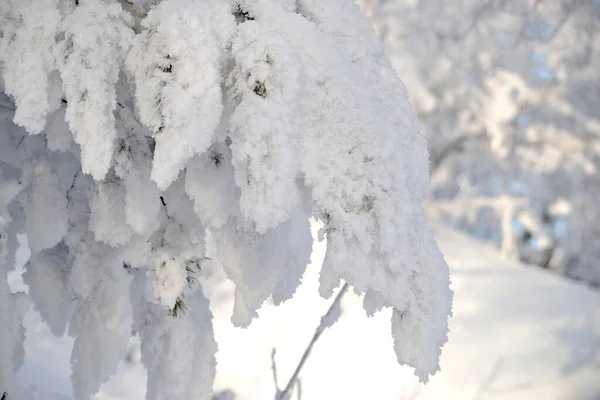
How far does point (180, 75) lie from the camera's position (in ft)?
3.18

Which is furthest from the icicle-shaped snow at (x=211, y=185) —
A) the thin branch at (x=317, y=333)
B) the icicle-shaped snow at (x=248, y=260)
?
the thin branch at (x=317, y=333)

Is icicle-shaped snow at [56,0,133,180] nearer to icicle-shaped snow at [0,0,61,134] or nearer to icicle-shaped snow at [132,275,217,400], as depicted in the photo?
icicle-shaped snow at [0,0,61,134]

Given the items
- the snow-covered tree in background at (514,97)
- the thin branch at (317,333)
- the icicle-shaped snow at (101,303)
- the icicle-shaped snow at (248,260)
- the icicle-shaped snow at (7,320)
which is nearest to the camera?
the icicle-shaped snow at (7,320)

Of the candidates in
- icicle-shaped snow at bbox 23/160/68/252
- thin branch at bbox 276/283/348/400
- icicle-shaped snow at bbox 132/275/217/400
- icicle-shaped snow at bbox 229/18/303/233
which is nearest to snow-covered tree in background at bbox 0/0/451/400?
icicle-shaped snow at bbox 229/18/303/233

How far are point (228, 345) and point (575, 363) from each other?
1.83 metres

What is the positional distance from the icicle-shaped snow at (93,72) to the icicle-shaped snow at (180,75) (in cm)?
5

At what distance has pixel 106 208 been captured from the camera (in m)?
1.30

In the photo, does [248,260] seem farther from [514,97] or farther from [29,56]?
[514,97]

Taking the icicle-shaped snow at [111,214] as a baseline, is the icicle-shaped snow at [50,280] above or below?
below

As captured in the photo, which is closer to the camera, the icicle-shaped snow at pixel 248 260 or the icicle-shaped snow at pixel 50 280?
the icicle-shaped snow at pixel 248 260

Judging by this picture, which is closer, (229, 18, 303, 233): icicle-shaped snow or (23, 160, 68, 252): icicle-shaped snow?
(229, 18, 303, 233): icicle-shaped snow

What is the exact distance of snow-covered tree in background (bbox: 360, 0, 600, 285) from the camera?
624 cm

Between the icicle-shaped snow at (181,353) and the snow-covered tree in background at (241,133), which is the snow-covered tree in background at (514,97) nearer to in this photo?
the icicle-shaped snow at (181,353)

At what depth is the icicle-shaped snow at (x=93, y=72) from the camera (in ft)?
3.17
